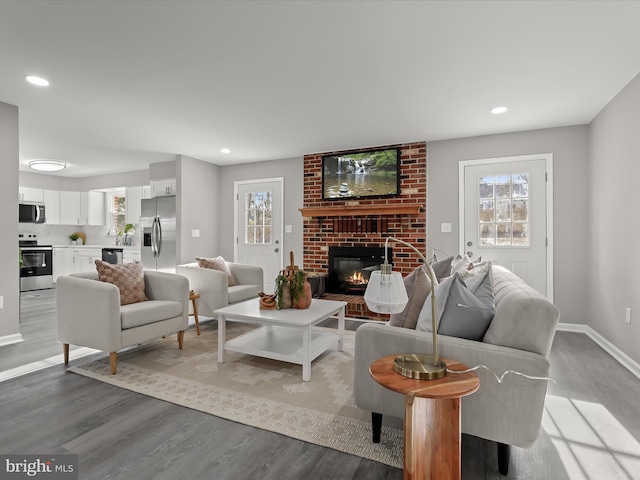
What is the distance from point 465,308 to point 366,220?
11.1ft

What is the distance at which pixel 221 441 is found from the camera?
1.83m

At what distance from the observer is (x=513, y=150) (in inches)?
167

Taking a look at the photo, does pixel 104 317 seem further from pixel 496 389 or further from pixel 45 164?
pixel 45 164

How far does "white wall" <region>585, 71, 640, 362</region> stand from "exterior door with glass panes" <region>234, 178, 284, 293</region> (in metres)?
4.00

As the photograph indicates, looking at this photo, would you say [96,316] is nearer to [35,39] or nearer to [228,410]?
[228,410]

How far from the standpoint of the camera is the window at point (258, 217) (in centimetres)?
577

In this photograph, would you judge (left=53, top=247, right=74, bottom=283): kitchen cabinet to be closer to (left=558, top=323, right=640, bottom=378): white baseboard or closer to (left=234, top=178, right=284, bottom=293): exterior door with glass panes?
(left=234, top=178, right=284, bottom=293): exterior door with glass panes

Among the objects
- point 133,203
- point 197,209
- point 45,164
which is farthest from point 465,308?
point 133,203

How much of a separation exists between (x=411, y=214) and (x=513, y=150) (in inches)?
55.5

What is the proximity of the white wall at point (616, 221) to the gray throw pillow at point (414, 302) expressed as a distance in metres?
2.09

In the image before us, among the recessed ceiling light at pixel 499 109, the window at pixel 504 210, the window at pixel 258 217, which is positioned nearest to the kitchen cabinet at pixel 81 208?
the window at pixel 258 217

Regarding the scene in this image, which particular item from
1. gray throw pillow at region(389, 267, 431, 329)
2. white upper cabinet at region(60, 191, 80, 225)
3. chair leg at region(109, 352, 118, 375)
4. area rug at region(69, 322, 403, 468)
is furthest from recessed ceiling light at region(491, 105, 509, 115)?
white upper cabinet at region(60, 191, 80, 225)

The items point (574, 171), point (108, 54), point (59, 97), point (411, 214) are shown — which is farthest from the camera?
point (411, 214)

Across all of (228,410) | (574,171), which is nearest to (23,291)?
(228,410)
